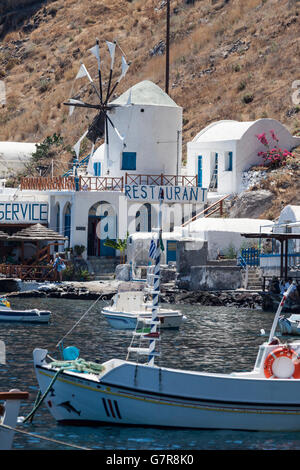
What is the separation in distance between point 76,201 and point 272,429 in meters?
37.0

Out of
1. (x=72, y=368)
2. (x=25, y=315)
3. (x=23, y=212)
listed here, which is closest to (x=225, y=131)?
(x=23, y=212)

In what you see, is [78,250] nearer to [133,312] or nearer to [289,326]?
[133,312]

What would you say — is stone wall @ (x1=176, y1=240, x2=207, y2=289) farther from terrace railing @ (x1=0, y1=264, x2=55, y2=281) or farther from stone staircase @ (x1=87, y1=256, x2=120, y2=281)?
terrace railing @ (x1=0, y1=264, x2=55, y2=281)

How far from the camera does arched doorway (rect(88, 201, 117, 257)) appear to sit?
190 ft

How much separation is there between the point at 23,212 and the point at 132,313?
22887mm

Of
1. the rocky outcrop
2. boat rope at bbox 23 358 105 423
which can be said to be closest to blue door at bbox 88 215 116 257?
the rocky outcrop

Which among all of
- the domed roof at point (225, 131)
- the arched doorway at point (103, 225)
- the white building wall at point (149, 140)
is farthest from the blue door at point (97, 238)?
the domed roof at point (225, 131)

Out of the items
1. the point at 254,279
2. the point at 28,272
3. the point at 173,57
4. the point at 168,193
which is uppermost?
the point at 173,57

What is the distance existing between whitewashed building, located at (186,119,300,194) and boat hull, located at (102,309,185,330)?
977 inches

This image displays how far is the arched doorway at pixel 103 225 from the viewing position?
5778 cm

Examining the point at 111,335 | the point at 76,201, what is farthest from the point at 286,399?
the point at 76,201

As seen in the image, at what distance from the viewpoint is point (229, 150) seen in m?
61.2

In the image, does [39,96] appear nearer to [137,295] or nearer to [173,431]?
[137,295]

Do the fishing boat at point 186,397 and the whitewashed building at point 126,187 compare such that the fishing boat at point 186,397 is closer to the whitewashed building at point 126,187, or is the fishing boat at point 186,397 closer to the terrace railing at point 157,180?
the whitewashed building at point 126,187
